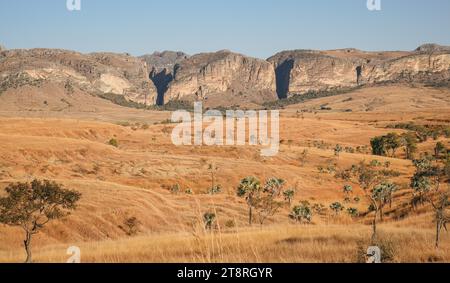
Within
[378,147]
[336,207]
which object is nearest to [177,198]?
[336,207]

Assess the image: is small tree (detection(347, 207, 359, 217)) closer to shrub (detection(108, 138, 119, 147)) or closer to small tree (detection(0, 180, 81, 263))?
small tree (detection(0, 180, 81, 263))

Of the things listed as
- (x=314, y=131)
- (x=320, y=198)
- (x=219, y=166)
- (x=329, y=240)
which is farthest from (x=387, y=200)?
(x=314, y=131)

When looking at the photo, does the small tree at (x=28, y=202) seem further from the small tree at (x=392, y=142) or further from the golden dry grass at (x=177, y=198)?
the small tree at (x=392, y=142)

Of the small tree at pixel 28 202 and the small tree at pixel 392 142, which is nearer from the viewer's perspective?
the small tree at pixel 28 202

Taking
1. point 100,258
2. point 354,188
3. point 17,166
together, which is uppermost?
point 100,258

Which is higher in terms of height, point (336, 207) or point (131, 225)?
point (131, 225)

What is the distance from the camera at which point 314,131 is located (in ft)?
461

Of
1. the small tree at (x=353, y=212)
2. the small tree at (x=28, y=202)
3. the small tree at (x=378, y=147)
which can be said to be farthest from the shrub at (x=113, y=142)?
the small tree at (x=28, y=202)

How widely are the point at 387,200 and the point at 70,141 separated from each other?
49.4 m

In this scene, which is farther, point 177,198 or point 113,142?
point 113,142

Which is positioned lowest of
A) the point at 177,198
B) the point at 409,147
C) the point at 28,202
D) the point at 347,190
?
the point at 347,190

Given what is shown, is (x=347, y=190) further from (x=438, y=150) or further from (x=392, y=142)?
(x=392, y=142)
